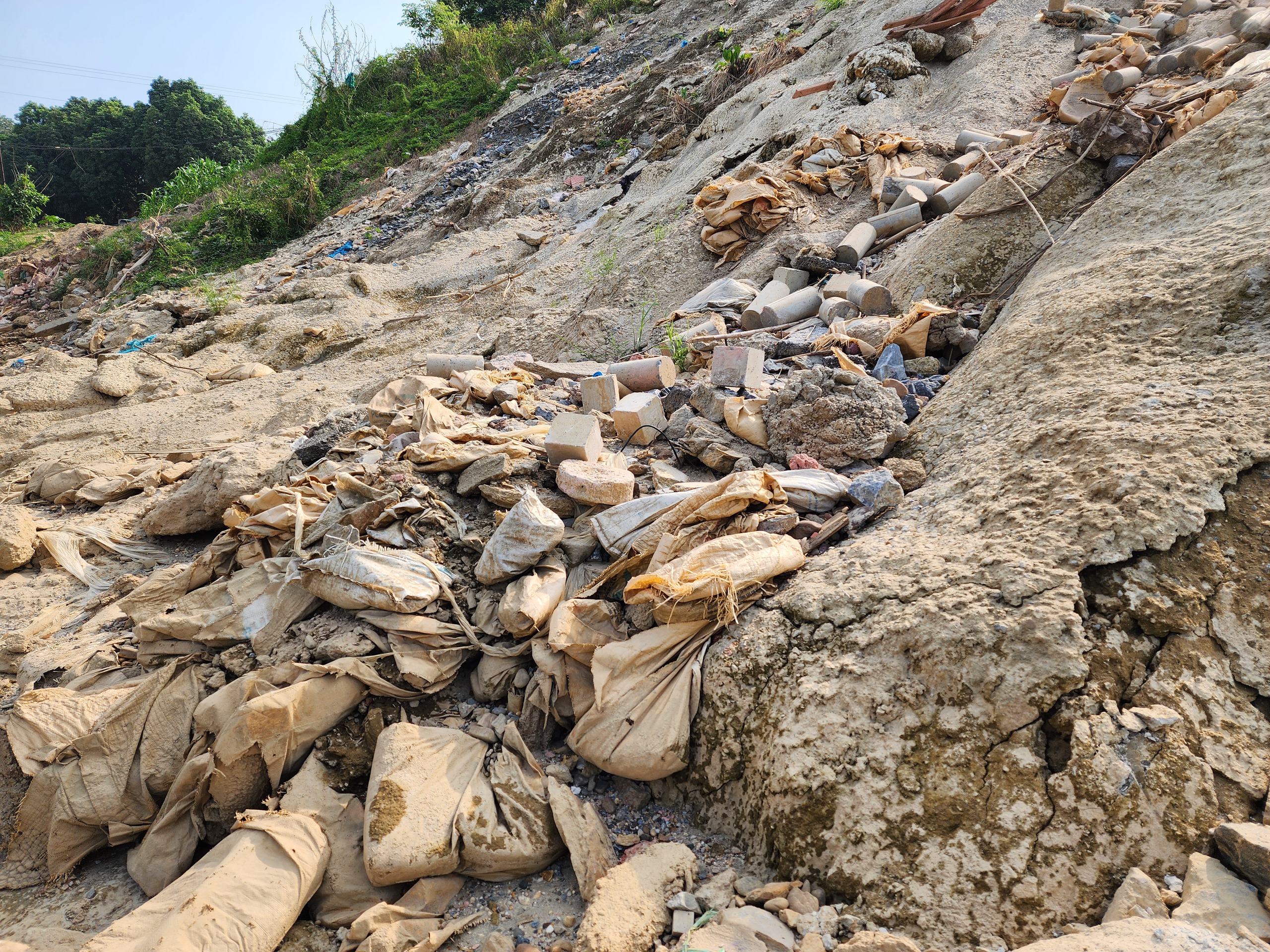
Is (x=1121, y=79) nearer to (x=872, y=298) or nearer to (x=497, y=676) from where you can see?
(x=872, y=298)

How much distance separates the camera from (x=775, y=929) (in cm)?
151

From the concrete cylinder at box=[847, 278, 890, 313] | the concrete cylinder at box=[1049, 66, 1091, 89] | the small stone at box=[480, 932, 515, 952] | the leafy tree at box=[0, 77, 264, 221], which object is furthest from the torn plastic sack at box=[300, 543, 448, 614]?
the leafy tree at box=[0, 77, 264, 221]

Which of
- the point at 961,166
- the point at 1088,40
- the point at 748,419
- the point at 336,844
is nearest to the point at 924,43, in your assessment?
the point at 1088,40

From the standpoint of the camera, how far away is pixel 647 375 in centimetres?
377

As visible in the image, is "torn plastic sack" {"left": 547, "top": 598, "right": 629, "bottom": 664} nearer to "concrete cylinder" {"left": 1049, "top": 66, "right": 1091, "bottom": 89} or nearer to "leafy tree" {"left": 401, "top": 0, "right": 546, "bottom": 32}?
"concrete cylinder" {"left": 1049, "top": 66, "right": 1091, "bottom": 89}

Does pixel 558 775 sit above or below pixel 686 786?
above

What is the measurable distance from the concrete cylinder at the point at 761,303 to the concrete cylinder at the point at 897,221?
889 mm

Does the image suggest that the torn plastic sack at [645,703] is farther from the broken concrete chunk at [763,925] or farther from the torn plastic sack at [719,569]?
the broken concrete chunk at [763,925]

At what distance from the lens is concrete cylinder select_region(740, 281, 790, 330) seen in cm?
421

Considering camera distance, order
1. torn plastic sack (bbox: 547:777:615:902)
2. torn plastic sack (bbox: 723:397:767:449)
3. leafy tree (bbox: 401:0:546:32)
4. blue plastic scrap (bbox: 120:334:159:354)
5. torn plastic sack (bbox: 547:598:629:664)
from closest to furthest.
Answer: torn plastic sack (bbox: 547:777:615:902) → torn plastic sack (bbox: 547:598:629:664) → torn plastic sack (bbox: 723:397:767:449) → blue plastic scrap (bbox: 120:334:159:354) → leafy tree (bbox: 401:0:546:32)

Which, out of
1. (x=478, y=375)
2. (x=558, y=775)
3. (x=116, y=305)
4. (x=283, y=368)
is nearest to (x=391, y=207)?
(x=116, y=305)

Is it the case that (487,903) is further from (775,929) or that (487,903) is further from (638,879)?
(775,929)

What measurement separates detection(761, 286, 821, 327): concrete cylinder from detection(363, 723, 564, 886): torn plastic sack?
2.98m

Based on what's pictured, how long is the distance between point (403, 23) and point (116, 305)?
38.3ft
